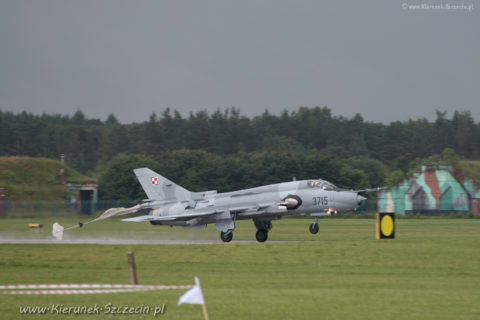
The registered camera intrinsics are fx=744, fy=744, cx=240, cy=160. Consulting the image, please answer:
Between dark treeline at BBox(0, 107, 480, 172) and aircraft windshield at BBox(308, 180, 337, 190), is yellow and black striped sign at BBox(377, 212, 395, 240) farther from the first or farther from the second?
dark treeline at BBox(0, 107, 480, 172)

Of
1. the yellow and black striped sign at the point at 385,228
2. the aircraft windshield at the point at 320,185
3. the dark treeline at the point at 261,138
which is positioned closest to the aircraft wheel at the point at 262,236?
the aircraft windshield at the point at 320,185

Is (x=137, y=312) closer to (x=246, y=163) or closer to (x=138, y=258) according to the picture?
(x=138, y=258)

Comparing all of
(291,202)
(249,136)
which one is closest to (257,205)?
(291,202)

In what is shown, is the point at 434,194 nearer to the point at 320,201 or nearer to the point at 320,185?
the point at 320,185

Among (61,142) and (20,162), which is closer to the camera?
(20,162)

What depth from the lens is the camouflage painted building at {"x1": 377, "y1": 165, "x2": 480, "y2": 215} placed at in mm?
60969

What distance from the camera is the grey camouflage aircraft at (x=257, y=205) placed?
31000 millimetres

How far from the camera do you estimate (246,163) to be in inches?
3039

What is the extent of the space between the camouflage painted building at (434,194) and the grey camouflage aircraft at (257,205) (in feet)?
101

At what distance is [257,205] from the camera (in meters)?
31.6

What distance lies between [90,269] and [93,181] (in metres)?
52.0

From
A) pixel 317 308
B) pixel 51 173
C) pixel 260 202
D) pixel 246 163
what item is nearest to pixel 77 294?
pixel 317 308

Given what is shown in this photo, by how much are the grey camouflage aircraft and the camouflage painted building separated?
3070 centimetres

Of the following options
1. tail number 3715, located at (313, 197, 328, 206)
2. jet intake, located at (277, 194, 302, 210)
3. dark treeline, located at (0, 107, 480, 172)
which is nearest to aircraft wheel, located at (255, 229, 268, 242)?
jet intake, located at (277, 194, 302, 210)
